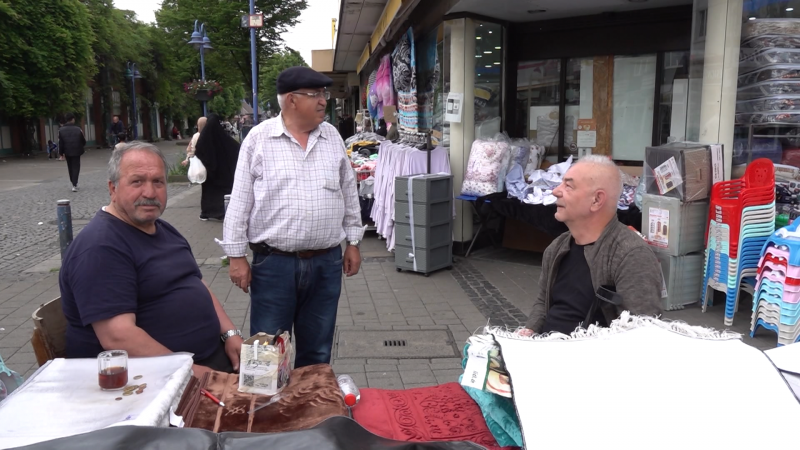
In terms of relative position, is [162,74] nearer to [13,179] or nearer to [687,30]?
[13,179]

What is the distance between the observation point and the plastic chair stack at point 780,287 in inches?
156

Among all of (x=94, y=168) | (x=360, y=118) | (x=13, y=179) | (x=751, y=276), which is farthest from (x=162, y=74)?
(x=751, y=276)

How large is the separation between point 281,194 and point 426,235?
356 cm

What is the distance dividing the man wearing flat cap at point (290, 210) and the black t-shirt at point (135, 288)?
43cm

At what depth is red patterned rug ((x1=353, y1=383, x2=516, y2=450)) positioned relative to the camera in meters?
1.75

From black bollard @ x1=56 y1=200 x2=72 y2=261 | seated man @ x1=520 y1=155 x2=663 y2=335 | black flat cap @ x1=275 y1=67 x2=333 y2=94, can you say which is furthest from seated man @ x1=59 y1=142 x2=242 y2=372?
black bollard @ x1=56 y1=200 x2=72 y2=261

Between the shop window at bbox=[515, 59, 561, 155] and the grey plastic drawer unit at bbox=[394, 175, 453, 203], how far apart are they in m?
1.67

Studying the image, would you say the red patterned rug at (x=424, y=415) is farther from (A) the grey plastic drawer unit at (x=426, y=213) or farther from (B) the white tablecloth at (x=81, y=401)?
(A) the grey plastic drawer unit at (x=426, y=213)

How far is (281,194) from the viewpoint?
2.80 metres

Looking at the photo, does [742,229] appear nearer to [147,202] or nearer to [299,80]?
[299,80]

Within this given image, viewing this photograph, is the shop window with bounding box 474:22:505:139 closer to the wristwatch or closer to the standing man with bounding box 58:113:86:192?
the wristwatch

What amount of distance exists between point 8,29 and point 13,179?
8.14m

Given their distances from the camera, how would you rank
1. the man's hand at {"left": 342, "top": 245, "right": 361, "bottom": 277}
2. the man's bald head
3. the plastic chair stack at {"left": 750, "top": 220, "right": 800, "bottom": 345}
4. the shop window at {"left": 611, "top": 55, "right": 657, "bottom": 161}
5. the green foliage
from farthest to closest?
the green foliage, the shop window at {"left": 611, "top": 55, "right": 657, "bottom": 161}, the plastic chair stack at {"left": 750, "top": 220, "right": 800, "bottom": 345}, the man's hand at {"left": 342, "top": 245, "right": 361, "bottom": 277}, the man's bald head

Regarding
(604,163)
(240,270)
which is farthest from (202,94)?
(604,163)
